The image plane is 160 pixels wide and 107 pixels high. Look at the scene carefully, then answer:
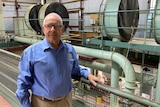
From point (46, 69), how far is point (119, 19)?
1.54 m

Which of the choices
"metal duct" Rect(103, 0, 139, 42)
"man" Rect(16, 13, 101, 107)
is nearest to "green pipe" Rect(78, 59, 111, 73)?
"metal duct" Rect(103, 0, 139, 42)

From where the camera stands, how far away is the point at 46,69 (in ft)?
3.34

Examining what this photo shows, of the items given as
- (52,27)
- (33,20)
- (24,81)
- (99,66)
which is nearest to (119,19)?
(99,66)

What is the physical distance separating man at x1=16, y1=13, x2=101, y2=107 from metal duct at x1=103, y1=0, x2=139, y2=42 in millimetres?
1286

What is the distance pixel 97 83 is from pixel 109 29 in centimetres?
132

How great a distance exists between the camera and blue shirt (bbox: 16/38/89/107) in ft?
3.34

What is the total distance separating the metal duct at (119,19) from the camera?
2180mm

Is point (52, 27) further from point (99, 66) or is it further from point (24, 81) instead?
point (99, 66)

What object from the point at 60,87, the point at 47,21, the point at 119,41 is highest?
the point at 47,21

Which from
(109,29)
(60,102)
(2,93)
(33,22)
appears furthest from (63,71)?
(33,22)

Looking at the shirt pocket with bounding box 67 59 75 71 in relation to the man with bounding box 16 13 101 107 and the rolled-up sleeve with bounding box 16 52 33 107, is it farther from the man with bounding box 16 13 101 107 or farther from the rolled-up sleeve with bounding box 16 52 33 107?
the rolled-up sleeve with bounding box 16 52 33 107

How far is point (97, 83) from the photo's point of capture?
3.74 feet

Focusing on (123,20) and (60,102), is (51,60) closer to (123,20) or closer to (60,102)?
(60,102)

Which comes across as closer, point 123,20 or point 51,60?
point 51,60
